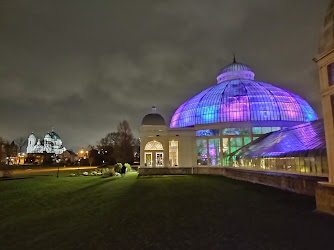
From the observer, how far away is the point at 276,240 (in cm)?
737

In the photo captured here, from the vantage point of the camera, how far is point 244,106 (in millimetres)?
35875

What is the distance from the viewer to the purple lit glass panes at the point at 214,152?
114 ft

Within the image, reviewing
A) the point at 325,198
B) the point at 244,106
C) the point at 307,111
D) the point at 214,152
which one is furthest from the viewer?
the point at 307,111

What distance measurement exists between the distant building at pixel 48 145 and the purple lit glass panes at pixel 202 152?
135520 millimetres

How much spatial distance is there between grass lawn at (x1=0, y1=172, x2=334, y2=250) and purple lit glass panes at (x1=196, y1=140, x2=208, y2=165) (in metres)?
21.0

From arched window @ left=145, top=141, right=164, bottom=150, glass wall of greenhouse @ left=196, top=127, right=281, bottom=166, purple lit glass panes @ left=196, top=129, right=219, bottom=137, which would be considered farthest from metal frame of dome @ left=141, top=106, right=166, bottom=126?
glass wall of greenhouse @ left=196, top=127, right=281, bottom=166

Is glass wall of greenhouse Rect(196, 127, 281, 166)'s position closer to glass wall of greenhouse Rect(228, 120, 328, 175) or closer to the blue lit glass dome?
the blue lit glass dome

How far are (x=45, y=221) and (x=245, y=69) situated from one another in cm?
4181

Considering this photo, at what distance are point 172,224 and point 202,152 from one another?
2683 centimetres

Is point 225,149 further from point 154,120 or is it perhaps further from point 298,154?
point 298,154

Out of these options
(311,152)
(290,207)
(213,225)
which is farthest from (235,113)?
(213,225)

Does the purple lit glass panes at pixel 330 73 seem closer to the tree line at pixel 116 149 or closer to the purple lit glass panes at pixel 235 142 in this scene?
the purple lit glass panes at pixel 235 142

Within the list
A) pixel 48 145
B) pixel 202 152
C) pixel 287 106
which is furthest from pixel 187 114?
pixel 48 145

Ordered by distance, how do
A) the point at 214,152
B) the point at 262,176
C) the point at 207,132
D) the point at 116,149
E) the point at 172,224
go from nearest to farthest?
the point at 172,224
the point at 262,176
the point at 214,152
the point at 207,132
the point at 116,149
